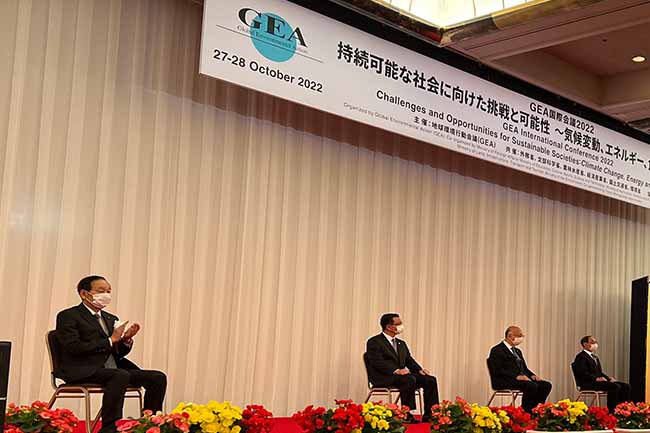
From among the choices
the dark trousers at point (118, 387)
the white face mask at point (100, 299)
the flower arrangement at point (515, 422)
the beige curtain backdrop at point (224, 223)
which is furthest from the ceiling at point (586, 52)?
the dark trousers at point (118, 387)

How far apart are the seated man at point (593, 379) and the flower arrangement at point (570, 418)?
407 centimetres

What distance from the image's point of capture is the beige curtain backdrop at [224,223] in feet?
21.1

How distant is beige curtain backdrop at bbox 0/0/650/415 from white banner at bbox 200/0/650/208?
77cm

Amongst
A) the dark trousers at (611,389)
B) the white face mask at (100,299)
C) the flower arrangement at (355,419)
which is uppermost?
the white face mask at (100,299)

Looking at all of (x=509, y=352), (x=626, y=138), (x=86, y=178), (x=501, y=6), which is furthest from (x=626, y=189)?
(x=86, y=178)

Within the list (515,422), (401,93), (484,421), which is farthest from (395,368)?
(484,421)

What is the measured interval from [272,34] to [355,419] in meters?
3.59

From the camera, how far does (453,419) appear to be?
5.29m

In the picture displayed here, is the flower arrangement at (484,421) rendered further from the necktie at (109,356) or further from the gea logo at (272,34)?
the gea logo at (272,34)

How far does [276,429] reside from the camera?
6559 mm

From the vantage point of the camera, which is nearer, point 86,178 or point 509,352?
point 86,178

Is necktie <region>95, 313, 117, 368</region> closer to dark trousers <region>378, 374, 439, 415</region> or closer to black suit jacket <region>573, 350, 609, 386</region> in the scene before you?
dark trousers <region>378, 374, 439, 415</region>

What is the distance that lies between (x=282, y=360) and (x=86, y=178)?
2.49m

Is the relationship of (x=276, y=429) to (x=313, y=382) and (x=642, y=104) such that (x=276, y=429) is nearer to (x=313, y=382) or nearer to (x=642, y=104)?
(x=313, y=382)
